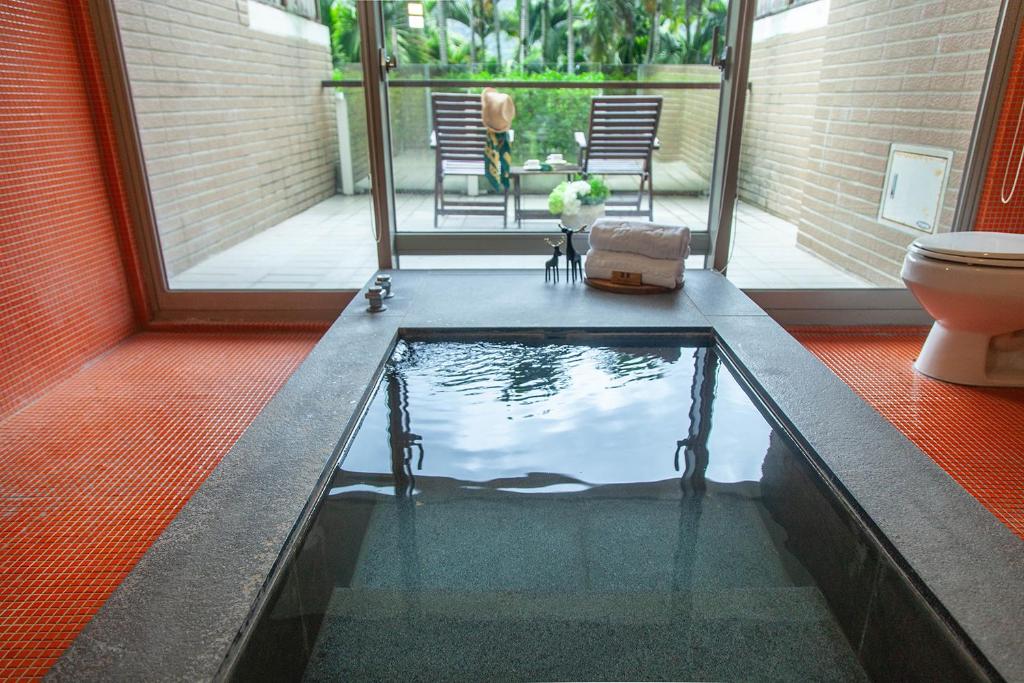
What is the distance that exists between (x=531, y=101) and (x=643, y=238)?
3.26 ft

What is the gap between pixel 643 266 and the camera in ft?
9.23

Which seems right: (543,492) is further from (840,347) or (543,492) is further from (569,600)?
(840,347)

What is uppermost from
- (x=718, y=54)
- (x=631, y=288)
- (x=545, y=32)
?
(x=545, y=32)

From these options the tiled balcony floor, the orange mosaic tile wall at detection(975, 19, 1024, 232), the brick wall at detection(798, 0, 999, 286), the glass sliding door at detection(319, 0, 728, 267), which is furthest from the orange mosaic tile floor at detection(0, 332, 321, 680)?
the orange mosaic tile wall at detection(975, 19, 1024, 232)

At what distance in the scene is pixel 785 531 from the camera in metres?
1.54

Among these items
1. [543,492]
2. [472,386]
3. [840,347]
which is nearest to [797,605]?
[543,492]

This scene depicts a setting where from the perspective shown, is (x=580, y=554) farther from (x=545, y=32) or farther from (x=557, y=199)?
(x=545, y=32)

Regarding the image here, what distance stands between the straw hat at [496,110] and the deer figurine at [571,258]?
0.74 m

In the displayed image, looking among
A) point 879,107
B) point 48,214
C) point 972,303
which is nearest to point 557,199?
point 879,107

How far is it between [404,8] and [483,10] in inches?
13.7

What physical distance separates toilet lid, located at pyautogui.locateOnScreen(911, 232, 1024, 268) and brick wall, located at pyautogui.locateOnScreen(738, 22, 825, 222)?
943mm

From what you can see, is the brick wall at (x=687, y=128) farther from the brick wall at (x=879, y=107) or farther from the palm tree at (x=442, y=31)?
the palm tree at (x=442, y=31)

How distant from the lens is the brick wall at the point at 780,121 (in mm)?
3115

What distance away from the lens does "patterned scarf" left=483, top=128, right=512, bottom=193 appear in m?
3.41
